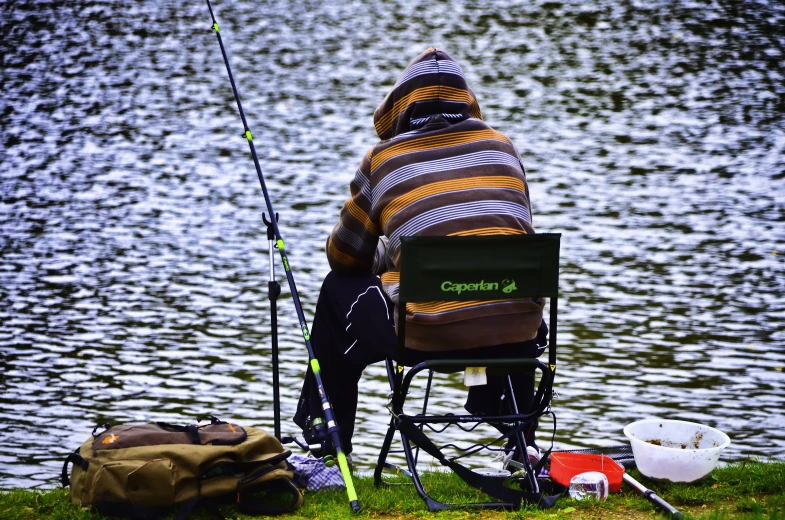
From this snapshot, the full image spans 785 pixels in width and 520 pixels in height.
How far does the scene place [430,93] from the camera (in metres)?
3.15

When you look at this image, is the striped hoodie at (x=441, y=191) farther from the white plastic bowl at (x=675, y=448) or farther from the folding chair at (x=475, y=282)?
the white plastic bowl at (x=675, y=448)

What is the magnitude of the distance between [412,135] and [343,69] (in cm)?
1045

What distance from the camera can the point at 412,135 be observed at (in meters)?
3.13

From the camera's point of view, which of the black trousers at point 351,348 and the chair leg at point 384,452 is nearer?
the chair leg at point 384,452

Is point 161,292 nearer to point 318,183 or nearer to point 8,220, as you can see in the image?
point 8,220

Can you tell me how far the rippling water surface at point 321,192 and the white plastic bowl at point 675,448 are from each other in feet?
3.52

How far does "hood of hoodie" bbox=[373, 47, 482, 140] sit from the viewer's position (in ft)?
10.3

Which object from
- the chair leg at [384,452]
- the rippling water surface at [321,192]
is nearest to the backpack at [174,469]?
the chair leg at [384,452]

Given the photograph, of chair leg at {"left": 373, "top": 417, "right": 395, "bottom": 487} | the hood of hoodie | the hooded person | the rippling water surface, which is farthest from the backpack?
the rippling water surface

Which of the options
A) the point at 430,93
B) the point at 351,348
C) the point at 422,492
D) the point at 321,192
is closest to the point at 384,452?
the point at 422,492

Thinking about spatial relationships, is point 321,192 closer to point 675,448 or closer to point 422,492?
point 675,448

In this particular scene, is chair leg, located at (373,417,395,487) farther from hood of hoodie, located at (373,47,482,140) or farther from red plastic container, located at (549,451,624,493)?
hood of hoodie, located at (373,47,482,140)

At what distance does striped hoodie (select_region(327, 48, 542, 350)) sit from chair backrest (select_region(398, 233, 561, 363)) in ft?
0.34

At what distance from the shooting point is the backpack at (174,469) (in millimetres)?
2895
